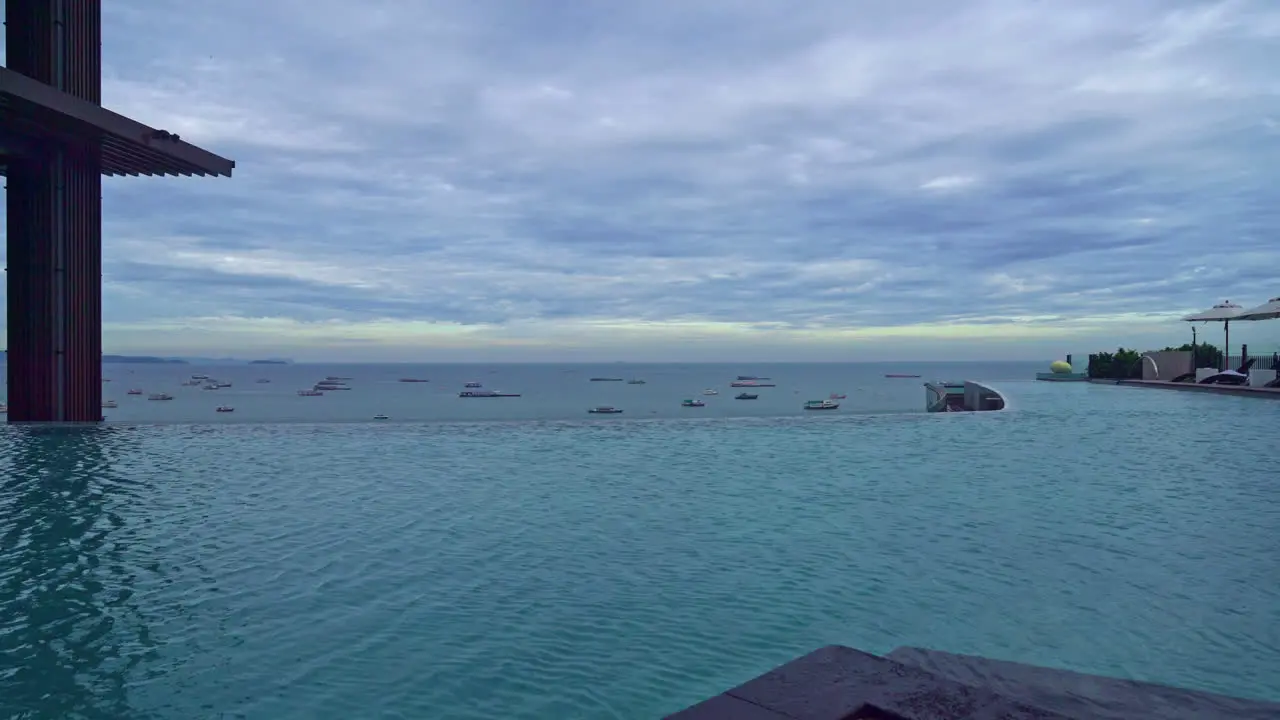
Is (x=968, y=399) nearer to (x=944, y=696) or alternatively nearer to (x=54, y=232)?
(x=54, y=232)

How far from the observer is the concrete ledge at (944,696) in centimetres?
307

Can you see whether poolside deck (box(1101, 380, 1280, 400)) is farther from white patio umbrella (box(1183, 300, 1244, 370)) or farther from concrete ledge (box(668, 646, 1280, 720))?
concrete ledge (box(668, 646, 1280, 720))

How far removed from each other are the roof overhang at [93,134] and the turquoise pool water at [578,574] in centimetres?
540

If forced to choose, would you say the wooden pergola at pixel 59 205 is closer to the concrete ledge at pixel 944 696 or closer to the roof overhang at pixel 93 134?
the roof overhang at pixel 93 134

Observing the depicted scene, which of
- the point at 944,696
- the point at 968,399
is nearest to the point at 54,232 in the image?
Result: the point at 944,696

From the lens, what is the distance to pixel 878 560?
6598mm

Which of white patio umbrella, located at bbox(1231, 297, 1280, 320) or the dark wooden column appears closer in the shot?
the dark wooden column

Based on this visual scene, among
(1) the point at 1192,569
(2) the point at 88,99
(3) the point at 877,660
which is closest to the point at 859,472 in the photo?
(1) the point at 1192,569

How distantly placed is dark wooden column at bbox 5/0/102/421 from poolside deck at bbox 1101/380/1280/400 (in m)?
30.6

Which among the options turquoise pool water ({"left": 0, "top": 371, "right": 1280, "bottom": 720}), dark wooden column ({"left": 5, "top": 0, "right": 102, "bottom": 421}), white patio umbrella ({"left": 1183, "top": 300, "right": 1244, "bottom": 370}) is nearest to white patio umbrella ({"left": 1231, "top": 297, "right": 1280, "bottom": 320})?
white patio umbrella ({"left": 1183, "top": 300, "right": 1244, "bottom": 370})

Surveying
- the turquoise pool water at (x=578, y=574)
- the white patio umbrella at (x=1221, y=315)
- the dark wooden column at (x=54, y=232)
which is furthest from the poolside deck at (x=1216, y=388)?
the dark wooden column at (x=54, y=232)

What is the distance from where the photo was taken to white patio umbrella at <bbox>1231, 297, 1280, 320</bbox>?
25.9m

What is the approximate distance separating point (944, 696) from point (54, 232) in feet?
54.6

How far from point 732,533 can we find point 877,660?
3.88 metres
